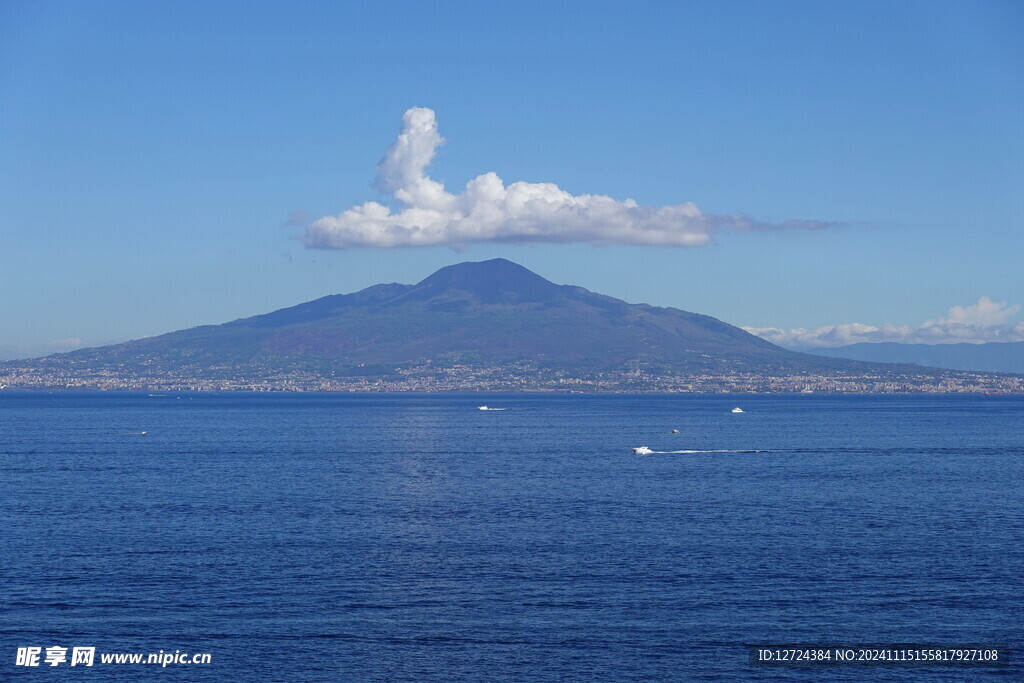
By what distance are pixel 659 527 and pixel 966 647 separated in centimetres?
3430

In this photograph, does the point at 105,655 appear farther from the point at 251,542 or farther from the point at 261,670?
the point at 251,542

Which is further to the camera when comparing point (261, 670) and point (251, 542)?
point (251, 542)

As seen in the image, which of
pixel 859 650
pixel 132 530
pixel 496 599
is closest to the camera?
pixel 859 650

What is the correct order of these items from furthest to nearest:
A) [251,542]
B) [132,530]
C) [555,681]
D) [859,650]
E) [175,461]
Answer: [175,461]
[132,530]
[251,542]
[859,650]
[555,681]

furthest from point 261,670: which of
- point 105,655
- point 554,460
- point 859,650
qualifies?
point 554,460

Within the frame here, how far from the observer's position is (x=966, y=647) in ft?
174

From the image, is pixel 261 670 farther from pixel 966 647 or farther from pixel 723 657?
pixel 966 647

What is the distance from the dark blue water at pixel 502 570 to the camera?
52531 millimetres

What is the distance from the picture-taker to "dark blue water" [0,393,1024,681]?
172ft

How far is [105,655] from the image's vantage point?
51.8 m

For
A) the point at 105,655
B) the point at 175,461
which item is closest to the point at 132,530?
the point at 105,655

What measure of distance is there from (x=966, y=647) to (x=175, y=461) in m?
113

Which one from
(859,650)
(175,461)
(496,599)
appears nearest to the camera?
(859,650)

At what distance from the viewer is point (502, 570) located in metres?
68.7
